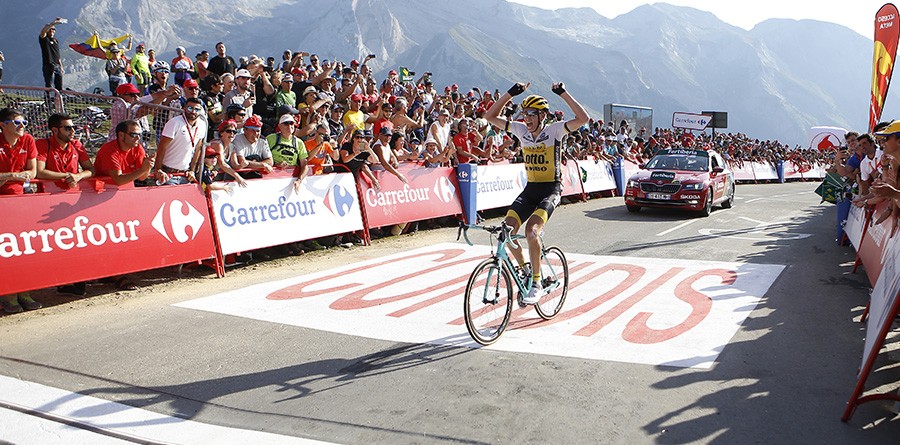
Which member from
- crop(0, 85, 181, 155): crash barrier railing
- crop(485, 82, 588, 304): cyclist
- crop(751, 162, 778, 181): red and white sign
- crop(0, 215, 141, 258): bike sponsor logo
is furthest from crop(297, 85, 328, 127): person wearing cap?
crop(751, 162, 778, 181): red and white sign

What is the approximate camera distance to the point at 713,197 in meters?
16.9

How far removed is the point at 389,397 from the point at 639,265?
6.21 m

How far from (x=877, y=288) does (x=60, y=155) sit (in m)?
8.95

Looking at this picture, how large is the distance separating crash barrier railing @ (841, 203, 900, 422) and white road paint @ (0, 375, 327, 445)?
3708 mm

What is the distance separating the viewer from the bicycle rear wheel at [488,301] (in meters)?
5.70

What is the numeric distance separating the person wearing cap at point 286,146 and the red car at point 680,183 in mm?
9401

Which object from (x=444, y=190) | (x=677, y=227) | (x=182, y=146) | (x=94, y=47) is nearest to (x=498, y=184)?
(x=444, y=190)

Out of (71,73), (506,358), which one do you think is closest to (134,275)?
(506,358)

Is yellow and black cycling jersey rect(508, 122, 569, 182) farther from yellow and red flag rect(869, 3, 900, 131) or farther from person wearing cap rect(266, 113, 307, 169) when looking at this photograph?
yellow and red flag rect(869, 3, 900, 131)

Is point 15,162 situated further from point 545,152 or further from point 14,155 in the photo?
point 545,152

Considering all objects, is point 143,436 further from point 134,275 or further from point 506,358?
point 134,275

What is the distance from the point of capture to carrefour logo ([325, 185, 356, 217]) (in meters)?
11.1

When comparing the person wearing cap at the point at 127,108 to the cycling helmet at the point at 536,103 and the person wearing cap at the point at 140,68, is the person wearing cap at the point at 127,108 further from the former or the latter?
the person wearing cap at the point at 140,68

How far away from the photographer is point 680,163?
1738 cm
